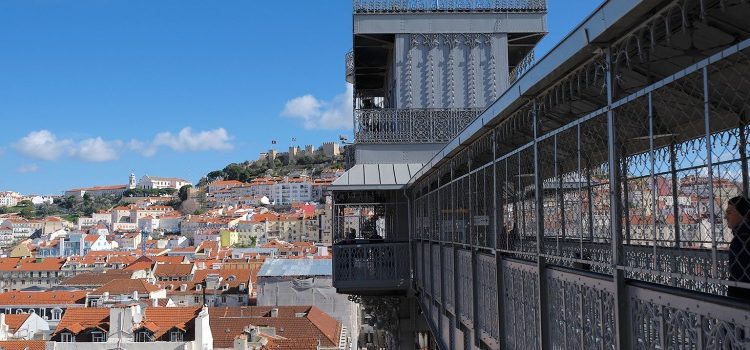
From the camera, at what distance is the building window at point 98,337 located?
115 ft

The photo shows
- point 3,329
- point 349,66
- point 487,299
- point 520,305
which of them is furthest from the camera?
point 3,329

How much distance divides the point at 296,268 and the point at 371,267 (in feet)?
137

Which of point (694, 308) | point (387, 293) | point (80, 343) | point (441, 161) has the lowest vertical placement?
point (80, 343)

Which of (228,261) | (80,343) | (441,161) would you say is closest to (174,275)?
(228,261)

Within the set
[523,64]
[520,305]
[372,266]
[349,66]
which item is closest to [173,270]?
[349,66]

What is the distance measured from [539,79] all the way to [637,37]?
41.8 inches

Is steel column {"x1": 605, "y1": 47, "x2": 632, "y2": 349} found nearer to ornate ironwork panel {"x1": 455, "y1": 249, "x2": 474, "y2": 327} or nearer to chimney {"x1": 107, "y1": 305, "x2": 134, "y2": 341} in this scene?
ornate ironwork panel {"x1": 455, "y1": 249, "x2": 474, "y2": 327}

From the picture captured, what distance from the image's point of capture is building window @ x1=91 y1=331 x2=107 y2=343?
3497cm

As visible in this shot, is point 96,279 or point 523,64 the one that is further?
point 96,279

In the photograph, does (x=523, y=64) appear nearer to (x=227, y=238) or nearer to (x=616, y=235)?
(x=616, y=235)

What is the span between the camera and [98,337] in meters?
35.0

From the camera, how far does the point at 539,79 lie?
4508 millimetres

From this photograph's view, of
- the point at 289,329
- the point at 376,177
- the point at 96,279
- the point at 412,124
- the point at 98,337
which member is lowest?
the point at 289,329

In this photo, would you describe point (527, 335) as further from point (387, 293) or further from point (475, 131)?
point (387, 293)
